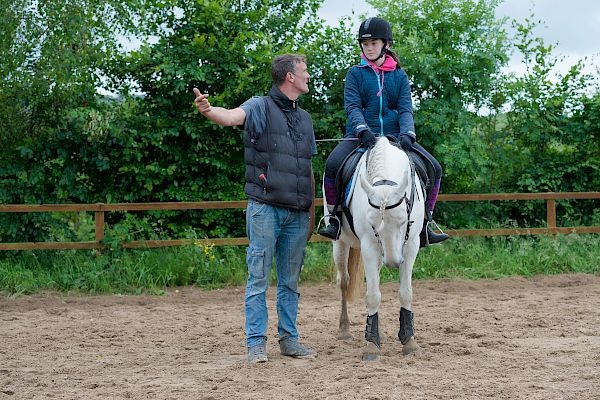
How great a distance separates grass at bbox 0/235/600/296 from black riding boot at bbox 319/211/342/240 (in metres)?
3.46

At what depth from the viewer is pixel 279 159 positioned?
5934 mm

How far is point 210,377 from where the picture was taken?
5.38 meters

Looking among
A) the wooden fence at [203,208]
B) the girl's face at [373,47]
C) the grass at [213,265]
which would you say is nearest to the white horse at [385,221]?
the girl's face at [373,47]

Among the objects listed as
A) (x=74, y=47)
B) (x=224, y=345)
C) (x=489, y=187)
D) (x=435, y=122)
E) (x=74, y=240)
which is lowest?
(x=224, y=345)

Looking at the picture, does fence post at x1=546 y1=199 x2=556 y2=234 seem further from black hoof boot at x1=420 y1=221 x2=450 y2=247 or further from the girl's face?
the girl's face

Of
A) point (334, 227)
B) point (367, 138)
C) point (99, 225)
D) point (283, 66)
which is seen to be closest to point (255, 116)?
point (283, 66)

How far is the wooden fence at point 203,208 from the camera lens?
10000mm

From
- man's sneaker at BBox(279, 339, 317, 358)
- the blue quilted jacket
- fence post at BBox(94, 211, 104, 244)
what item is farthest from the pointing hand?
fence post at BBox(94, 211, 104, 244)

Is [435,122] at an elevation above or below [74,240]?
above

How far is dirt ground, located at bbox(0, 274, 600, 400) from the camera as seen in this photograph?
500cm

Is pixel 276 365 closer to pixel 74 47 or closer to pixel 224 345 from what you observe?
pixel 224 345

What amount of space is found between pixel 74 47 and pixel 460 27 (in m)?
5.66

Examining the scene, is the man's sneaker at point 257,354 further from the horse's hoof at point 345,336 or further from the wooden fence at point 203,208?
the wooden fence at point 203,208

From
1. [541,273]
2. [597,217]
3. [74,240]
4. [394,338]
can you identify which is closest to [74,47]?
[74,240]
